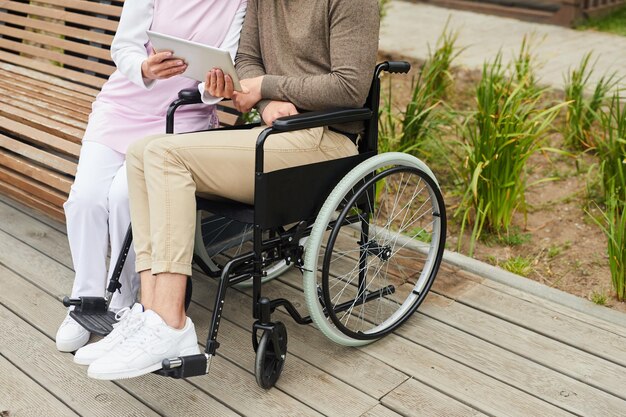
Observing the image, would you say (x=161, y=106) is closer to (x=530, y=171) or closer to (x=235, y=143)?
(x=235, y=143)

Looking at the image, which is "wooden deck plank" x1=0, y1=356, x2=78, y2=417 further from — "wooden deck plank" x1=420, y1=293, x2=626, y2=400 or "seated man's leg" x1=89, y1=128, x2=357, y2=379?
"wooden deck plank" x1=420, y1=293, x2=626, y2=400

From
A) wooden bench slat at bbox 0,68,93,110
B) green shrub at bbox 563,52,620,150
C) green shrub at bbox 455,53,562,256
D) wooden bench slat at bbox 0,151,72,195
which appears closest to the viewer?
wooden bench slat at bbox 0,151,72,195

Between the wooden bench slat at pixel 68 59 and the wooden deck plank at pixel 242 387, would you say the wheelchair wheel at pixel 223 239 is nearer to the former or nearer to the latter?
the wooden deck plank at pixel 242 387

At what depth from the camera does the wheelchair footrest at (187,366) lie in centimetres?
203

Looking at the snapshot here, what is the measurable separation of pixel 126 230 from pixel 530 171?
6.13 feet

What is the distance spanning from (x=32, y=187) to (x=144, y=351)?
1.20 meters

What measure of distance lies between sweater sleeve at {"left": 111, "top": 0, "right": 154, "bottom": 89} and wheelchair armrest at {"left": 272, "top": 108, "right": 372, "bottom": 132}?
613 mm

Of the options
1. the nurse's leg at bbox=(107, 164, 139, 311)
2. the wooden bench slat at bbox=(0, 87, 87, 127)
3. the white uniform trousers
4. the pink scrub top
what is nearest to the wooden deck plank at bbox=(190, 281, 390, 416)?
the nurse's leg at bbox=(107, 164, 139, 311)

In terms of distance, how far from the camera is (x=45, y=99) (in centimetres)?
333

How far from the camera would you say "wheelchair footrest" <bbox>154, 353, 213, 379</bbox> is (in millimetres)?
2031

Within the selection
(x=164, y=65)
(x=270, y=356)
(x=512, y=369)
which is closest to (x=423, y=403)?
(x=512, y=369)

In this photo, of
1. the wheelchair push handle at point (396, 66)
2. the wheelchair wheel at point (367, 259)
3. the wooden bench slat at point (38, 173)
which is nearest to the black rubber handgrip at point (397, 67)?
the wheelchair push handle at point (396, 66)

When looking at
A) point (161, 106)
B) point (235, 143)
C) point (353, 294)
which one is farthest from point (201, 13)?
point (353, 294)

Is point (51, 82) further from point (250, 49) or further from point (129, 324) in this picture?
point (129, 324)
